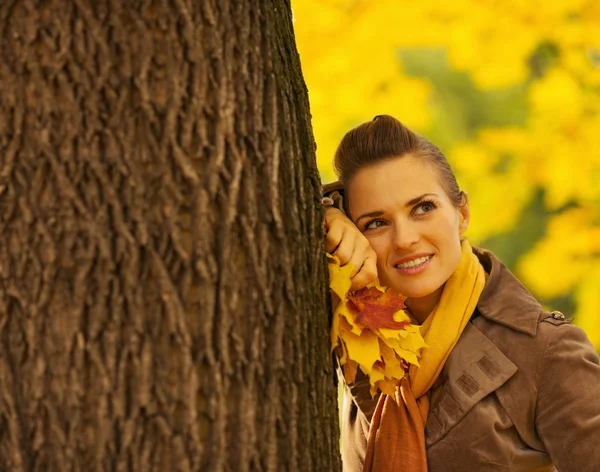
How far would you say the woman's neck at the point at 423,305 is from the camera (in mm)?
2909

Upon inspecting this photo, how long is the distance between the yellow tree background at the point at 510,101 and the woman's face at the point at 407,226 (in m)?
2.46

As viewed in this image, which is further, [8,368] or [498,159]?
[498,159]

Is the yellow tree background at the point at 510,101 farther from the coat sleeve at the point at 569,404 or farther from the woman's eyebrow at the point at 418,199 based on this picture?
the coat sleeve at the point at 569,404

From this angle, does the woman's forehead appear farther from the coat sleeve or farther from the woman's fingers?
the coat sleeve

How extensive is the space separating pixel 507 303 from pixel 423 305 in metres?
0.29

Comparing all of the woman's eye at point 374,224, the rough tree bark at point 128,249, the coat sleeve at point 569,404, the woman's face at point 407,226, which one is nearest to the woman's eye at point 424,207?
the woman's face at point 407,226

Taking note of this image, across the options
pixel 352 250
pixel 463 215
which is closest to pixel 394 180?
pixel 463 215

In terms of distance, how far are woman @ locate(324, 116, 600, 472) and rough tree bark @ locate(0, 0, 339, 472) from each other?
750mm

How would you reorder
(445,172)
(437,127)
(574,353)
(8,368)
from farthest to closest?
(437,127) < (445,172) < (574,353) < (8,368)

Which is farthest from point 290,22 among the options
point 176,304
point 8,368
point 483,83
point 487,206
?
point 487,206

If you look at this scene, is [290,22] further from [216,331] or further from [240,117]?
[216,331]

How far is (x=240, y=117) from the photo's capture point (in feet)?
5.99

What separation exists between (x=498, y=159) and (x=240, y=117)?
395cm

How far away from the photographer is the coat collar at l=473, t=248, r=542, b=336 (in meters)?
2.72
